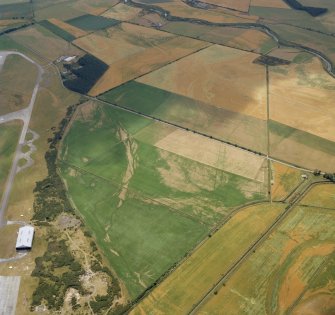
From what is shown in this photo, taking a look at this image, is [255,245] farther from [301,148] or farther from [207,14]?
[207,14]

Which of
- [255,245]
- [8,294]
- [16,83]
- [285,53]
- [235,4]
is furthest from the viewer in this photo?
[235,4]

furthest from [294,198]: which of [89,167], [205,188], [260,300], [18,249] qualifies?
[18,249]

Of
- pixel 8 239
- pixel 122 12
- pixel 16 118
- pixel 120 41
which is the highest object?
pixel 122 12

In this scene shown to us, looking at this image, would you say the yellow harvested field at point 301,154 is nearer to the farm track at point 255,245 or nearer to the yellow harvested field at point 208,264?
the farm track at point 255,245

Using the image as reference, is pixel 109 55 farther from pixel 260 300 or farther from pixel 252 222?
pixel 260 300

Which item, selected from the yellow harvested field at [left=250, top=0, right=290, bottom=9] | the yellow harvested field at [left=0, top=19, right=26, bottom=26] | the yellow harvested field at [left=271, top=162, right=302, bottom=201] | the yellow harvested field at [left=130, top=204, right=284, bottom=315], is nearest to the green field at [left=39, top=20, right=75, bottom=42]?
the yellow harvested field at [left=0, top=19, right=26, bottom=26]

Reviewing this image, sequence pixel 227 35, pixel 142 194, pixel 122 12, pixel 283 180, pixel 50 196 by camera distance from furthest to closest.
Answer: pixel 122 12
pixel 227 35
pixel 283 180
pixel 50 196
pixel 142 194

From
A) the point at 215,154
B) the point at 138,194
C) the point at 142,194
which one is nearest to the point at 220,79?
the point at 215,154
